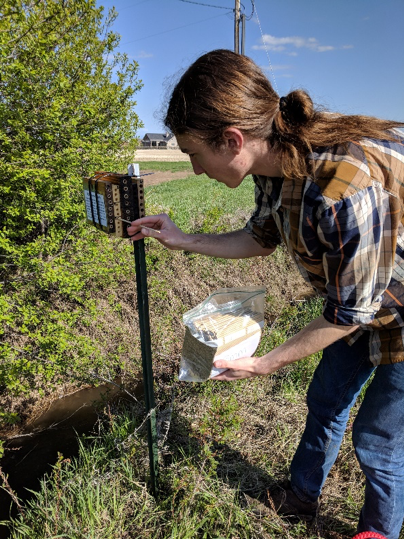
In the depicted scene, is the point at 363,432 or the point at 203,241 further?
the point at 203,241

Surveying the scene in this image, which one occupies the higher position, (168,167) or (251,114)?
(251,114)

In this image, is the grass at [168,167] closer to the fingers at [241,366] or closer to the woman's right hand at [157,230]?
the woman's right hand at [157,230]

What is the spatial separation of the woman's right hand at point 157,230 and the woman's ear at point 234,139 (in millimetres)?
524

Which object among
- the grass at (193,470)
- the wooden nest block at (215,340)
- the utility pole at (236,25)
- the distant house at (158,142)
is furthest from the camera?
the distant house at (158,142)

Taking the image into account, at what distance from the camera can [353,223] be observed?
3.69ft

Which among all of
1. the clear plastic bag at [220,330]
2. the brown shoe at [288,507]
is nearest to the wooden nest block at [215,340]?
the clear plastic bag at [220,330]

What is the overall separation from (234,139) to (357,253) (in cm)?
50

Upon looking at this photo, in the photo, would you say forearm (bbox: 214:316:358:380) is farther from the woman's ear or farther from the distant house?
the distant house

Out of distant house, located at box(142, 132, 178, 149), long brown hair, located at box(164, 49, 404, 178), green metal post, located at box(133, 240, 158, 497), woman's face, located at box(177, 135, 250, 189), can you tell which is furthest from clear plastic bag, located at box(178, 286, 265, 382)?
distant house, located at box(142, 132, 178, 149)

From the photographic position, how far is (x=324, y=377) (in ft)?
5.86

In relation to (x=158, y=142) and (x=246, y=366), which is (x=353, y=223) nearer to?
(x=246, y=366)

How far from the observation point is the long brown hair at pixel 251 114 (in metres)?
1.20

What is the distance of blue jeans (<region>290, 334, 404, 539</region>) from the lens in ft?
4.84

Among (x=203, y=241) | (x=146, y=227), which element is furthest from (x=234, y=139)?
(x=203, y=241)
